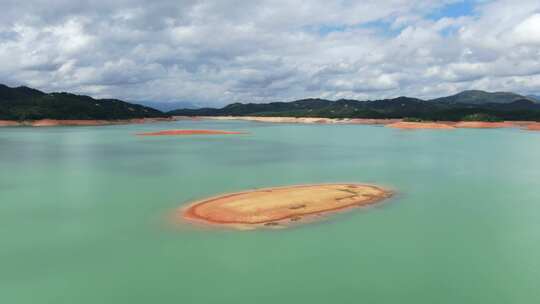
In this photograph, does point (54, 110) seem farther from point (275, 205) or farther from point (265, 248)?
point (265, 248)

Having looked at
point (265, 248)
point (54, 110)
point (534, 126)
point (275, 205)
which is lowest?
point (265, 248)

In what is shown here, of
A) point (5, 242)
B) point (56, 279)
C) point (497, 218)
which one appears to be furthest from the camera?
point (497, 218)

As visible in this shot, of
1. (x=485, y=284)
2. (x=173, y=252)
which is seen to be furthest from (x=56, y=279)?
(x=485, y=284)

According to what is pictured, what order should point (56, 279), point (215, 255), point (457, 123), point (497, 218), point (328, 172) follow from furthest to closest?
point (457, 123) < point (328, 172) < point (497, 218) < point (215, 255) < point (56, 279)

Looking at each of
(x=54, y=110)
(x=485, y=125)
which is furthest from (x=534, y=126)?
(x=54, y=110)

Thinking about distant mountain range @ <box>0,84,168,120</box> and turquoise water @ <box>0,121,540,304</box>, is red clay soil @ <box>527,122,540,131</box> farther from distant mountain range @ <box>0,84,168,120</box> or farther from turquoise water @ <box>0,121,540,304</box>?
distant mountain range @ <box>0,84,168,120</box>

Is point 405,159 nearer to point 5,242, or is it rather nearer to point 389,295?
point 389,295

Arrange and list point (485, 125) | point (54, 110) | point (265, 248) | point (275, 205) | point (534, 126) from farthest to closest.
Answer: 1. point (54, 110)
2. point (485, 125)
3. point (534, 126)
4. point (275, 205)
5. point (265, 248)

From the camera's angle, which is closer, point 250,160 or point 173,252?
point 173,252

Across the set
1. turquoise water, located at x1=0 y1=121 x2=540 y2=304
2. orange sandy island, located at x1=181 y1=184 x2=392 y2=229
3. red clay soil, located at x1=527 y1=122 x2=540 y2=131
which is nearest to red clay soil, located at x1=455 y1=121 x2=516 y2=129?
red clay soil, located at x1=527 y1=122 x2=540 y2=131
